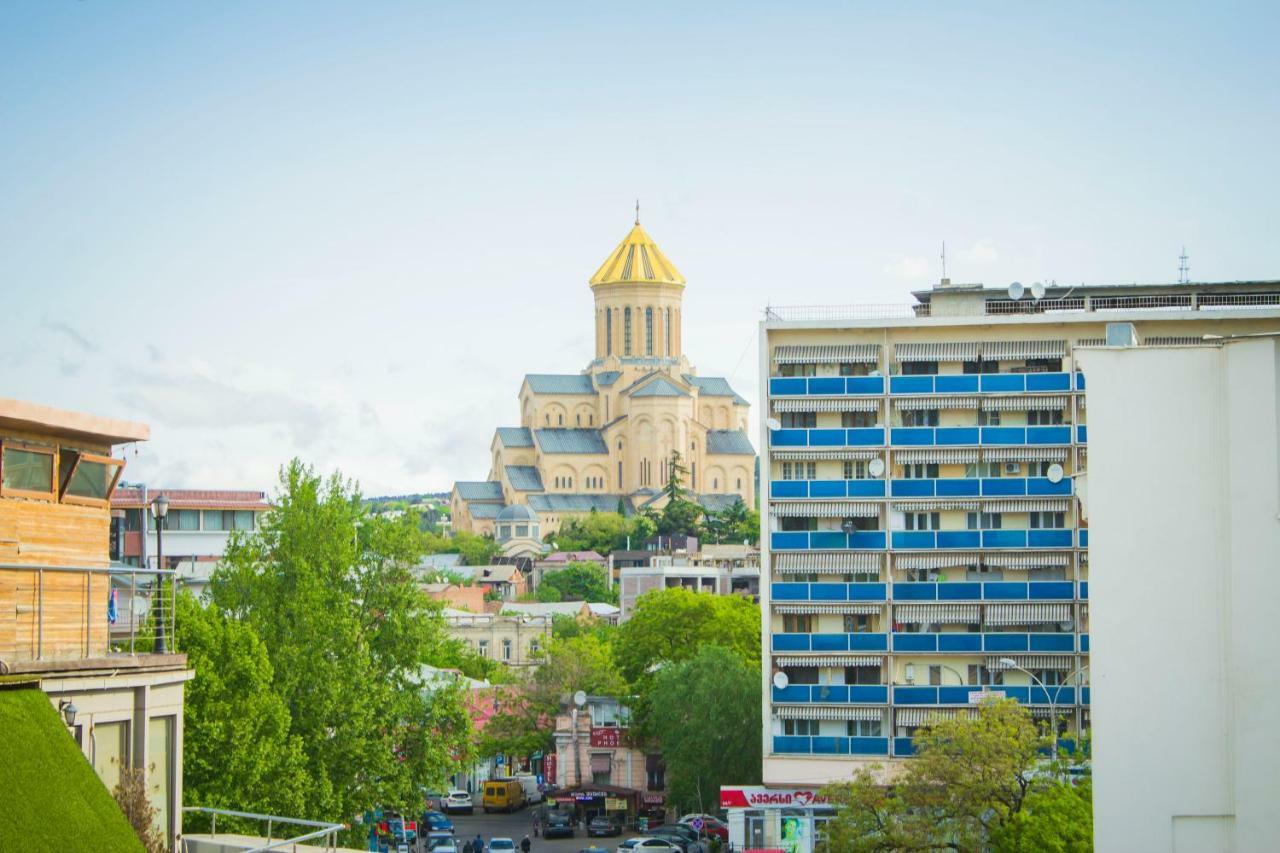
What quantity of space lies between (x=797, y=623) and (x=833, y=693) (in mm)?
2245

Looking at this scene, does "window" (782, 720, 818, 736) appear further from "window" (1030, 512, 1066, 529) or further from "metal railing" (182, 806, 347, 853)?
"metal railing" (182, 806, 347, 853)

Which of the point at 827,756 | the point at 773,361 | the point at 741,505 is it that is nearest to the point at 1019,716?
the point at 827,756

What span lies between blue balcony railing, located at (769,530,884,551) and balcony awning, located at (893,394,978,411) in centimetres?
346

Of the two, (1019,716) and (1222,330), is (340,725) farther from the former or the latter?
(1222,330)

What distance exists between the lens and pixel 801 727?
54.1 m

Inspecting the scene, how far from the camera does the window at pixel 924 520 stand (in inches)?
2138

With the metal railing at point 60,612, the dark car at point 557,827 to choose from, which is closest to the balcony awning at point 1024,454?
the dark car at point 557,827

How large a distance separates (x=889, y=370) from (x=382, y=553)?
51.1 ft

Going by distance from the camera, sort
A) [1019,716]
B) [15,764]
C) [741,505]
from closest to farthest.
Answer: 1. [15,764]
2. [1019,716]
3. [741,505]

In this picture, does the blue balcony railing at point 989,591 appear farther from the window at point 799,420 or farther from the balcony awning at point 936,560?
the window at point 799,420

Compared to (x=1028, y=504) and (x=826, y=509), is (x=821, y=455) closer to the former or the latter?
(x=826, y=509)

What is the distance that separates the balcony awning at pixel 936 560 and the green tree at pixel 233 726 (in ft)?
68.2

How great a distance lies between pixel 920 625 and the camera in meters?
53.8

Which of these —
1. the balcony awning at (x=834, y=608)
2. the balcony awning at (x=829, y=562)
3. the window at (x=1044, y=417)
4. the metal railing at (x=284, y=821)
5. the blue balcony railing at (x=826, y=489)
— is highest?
the window at (x=1044, y=417)
